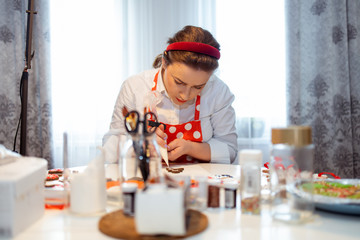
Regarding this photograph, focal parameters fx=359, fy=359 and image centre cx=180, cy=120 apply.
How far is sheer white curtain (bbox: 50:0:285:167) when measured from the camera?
2.81 meters

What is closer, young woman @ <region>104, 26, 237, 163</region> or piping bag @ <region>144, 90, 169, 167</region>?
Answer: young woman @ <region>104, 26, 237, 163</region>

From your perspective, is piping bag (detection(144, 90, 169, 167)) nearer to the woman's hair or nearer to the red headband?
the woman's hair

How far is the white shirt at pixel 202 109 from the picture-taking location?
1750mm

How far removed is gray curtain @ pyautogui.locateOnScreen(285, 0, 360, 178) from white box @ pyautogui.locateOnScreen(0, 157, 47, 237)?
96.8 inches

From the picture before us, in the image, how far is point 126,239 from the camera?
2.22 feet

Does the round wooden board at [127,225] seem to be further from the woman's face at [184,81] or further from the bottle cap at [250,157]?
the woman's face at [184,81]

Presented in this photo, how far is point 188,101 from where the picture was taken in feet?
5.82

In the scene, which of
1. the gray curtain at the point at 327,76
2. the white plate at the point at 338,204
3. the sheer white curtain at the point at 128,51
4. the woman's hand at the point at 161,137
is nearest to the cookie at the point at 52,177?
the woman's hand at the point at 161,137

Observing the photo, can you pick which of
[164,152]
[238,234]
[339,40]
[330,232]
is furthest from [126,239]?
[339,40]

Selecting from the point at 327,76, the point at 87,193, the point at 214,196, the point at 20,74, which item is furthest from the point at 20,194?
the point at 327,76

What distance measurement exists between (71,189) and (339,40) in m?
2.73

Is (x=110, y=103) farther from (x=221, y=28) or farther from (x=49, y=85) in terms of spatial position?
(x=221, y=28)

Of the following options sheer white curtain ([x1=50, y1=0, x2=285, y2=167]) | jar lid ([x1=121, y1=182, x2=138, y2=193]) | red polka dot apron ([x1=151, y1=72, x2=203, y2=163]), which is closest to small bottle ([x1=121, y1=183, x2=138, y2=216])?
jar lid ([x1=121, y1=182, x2=138, y2=193])

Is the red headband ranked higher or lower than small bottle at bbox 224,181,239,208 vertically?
higher
